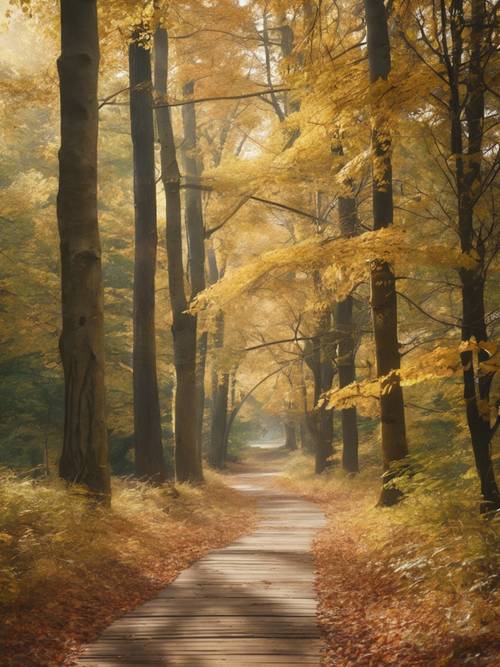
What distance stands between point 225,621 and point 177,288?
9.71m

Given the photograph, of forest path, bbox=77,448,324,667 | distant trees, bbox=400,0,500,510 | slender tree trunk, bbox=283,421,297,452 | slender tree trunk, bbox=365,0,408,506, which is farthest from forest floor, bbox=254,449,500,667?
slender tree trunk, bbox=283,421,297,452

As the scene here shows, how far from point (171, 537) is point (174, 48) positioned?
36.6ft

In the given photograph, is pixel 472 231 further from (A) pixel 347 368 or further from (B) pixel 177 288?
(A) pixel 347 368

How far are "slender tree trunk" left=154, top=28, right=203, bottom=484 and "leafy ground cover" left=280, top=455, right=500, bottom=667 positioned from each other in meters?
6.41

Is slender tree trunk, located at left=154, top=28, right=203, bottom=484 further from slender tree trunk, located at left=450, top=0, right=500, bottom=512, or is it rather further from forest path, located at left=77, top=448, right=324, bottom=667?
slender tree trunk, located at left=450, top=0, right=500, bottom=512

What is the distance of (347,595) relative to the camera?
598cm

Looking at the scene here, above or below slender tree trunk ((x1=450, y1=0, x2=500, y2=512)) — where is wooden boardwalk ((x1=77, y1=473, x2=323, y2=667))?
below

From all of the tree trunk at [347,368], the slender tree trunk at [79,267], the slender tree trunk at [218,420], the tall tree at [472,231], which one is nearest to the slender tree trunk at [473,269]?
the tall tree at [472,231]

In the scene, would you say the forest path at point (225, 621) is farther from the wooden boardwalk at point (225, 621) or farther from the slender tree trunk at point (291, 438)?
the slender tree trunk at point (291, 438)

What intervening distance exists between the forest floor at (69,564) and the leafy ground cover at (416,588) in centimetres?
184

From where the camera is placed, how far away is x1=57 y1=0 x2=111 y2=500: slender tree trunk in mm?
8109

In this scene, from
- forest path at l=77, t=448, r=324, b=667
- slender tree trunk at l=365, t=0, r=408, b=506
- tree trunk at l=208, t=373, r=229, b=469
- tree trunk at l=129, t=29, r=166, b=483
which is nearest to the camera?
forest path at l=77, t=448, r=324, b=667

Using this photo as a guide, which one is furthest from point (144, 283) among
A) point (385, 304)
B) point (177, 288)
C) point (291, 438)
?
point (291, 438)

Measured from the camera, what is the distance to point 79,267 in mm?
8164
